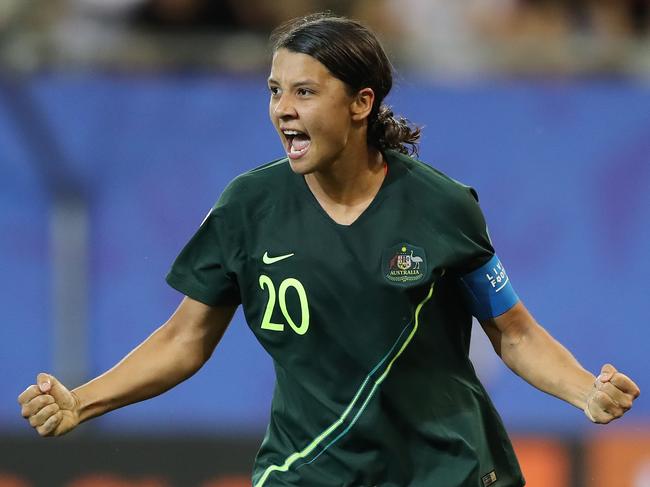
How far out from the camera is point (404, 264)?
11.0 feet

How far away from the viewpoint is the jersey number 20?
11.2 feet

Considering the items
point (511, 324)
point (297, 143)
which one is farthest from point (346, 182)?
point (511, 324)

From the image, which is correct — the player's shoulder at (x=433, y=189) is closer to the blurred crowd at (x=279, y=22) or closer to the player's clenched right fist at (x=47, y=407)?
the player's clenched right fist at (x=47, y=407)

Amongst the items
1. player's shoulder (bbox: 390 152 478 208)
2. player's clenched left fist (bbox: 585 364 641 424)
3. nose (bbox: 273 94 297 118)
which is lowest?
player's clenched left fist (bbox: 585 364 641 424)

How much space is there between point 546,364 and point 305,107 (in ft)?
3.01

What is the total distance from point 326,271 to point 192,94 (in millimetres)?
2896

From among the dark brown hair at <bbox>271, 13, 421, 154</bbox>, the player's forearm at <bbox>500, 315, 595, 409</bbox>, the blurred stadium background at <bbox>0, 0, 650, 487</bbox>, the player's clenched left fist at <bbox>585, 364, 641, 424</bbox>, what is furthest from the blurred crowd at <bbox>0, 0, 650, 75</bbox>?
the player's clenched left fist at <bbox>585, 364, 641, 424</bbox>

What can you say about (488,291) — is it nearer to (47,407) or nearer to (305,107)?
(305,107)

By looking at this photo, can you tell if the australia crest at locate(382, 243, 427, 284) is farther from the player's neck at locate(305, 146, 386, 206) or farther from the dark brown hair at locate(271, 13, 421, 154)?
the dark brown hair at locate(271, 13, 421, 154)

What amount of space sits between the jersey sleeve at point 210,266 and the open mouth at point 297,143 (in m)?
0.27

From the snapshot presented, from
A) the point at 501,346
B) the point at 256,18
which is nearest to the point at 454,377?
the point at 501,346

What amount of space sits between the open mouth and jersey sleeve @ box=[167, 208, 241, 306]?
27 cm

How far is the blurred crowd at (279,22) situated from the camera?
6.21m

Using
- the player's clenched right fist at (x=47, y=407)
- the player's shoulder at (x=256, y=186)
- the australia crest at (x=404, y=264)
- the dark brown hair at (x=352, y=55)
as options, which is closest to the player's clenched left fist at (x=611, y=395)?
the australia crest at (x=404, y=264)
